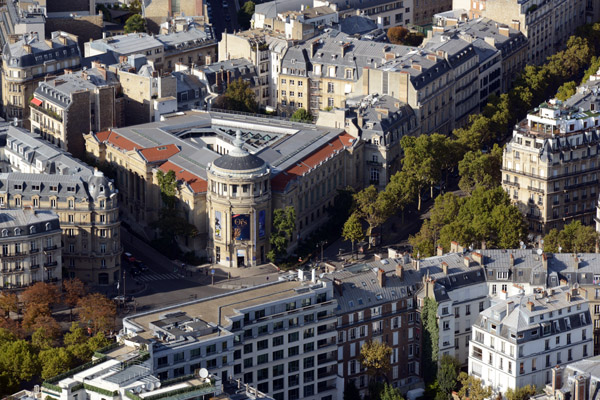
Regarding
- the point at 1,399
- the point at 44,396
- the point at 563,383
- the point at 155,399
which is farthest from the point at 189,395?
the point at 563,383

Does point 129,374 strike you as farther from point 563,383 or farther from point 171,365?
point 563,383

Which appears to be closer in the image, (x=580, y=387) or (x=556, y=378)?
(x=580, y=387)

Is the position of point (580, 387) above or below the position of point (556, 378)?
above

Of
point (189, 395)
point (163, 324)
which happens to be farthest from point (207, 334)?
point (189, 395)

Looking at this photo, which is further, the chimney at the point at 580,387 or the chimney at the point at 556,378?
the chimney at the point at 556,378

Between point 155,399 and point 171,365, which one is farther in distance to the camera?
point 171,365

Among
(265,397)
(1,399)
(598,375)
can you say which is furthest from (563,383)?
(1,399)

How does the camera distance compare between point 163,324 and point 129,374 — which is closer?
point 129,374

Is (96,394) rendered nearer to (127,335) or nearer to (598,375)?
(127,335)

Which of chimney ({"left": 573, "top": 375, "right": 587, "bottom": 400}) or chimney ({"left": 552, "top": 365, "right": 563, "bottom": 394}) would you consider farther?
chimney ({"left": 552, "top": 365, "right": 563, "bottom": 394})
